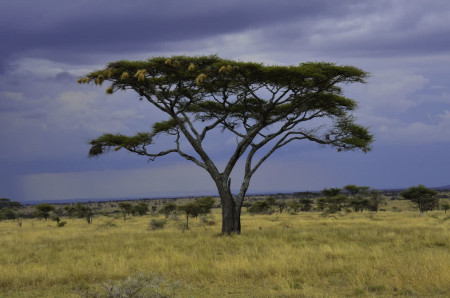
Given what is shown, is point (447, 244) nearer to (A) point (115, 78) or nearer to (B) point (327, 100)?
(B) point (327, 100)

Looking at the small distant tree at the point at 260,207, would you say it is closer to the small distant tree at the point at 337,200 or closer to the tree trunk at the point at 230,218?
the small distant tree at the point at 337,200

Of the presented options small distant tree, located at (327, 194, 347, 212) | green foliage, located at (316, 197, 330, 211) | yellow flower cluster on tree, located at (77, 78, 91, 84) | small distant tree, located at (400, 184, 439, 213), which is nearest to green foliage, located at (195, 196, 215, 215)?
green foliage, located at (316, 197, 330, 211)

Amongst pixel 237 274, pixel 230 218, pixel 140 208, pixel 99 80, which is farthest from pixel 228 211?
pixel 140 208

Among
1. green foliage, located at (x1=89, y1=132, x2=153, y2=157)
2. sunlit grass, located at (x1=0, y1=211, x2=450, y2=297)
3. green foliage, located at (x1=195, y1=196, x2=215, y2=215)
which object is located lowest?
green foliage, located at (x1=195, y1=196, x2=215, y2=215)

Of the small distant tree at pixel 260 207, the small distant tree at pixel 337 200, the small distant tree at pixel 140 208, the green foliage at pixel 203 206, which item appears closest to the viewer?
the green foliage at pixel 203 206

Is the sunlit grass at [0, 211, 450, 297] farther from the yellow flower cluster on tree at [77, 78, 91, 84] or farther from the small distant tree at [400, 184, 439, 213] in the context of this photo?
the small distant tree at [400, 184, 439, 213]

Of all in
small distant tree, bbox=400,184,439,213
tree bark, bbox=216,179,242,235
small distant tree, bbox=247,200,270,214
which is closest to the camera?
tree bark, bbox=216,179,242,235

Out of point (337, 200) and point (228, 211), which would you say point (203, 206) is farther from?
point (337, 200)

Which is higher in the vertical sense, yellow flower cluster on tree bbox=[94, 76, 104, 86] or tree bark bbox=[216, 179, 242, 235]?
yellow flower cluster on tree bbox=[94, 76, 104, 86]

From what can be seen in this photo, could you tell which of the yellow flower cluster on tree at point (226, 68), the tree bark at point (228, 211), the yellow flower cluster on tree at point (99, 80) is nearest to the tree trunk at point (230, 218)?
the tree bark at point (228, 211)

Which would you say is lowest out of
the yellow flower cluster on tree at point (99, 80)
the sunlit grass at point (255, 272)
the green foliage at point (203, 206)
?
the green foliage at point (203, 206)

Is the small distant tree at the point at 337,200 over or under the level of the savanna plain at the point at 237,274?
under

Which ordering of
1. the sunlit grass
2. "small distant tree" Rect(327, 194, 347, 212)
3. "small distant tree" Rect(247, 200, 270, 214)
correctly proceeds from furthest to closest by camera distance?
"small distant tree" Rect(247, 200, 270, 214)
"small distant tree" Rect(327, 194, 347, 212)
the sunlit grass

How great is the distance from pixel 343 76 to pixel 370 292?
14.7 meters
